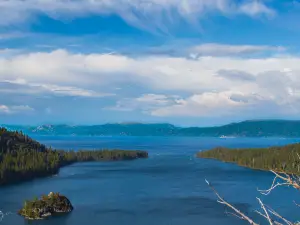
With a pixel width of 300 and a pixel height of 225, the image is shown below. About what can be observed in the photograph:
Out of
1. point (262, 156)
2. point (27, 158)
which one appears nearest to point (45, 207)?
point (27, 158)

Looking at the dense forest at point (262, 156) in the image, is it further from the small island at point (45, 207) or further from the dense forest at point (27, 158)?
the small island at point (45, 207)

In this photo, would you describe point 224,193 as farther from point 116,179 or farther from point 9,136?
point 9,136

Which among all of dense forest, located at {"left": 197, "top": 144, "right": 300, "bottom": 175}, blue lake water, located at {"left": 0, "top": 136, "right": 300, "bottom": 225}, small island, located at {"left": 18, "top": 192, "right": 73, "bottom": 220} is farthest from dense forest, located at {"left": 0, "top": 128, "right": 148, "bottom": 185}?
dense forest, located at {"left": 197, "top": 144, "right": 300, "bottom": 175}

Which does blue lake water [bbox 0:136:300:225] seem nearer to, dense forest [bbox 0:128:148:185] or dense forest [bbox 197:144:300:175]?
dense forest [bbox 0:128:148:185]

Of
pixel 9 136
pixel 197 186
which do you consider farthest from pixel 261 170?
pixel 9 136

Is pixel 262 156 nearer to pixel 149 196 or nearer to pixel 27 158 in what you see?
pixel 27 158
